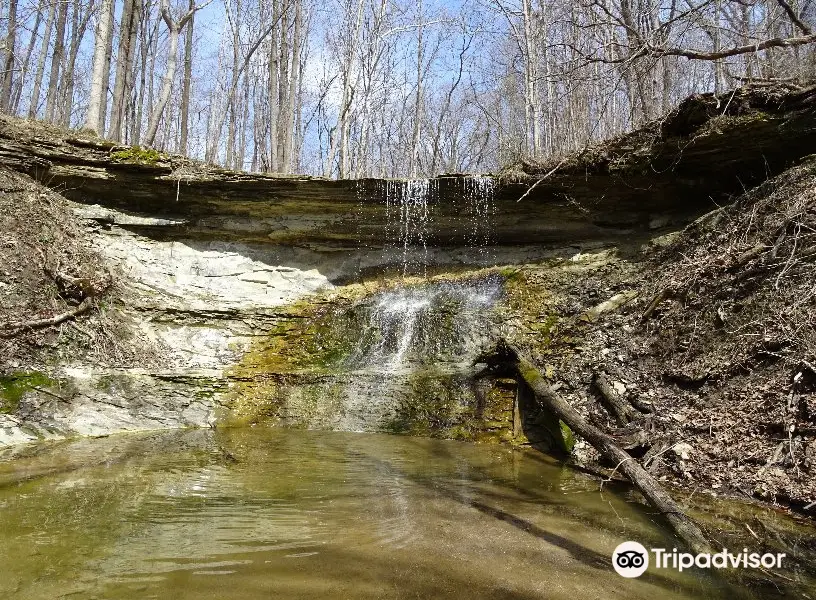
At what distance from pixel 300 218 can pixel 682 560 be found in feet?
30.2

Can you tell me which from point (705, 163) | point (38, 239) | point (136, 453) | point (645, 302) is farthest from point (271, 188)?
point (705, 163)

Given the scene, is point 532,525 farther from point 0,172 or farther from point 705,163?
point 0,172

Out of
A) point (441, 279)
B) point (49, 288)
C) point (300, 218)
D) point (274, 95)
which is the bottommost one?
point (49, 288)

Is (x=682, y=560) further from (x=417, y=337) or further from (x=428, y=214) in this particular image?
(x=428, y=214)

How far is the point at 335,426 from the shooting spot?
6.77 m

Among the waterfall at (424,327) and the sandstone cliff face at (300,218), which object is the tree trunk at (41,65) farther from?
the waterfall at (424,327)

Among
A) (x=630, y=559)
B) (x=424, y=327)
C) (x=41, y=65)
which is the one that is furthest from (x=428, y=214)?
(x=41, y=65)

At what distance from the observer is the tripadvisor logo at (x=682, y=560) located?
8.57ft

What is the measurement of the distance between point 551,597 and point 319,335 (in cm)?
707

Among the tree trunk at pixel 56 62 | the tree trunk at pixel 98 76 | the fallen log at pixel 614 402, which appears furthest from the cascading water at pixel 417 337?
the tree trunk at pixel 56 62

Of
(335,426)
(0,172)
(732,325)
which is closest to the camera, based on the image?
(732,325)

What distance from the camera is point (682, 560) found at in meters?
2.74

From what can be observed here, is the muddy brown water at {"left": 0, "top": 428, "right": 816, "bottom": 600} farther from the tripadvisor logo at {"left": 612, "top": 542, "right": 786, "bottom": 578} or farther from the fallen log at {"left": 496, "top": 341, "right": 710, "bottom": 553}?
the fallen log at {"left": 496, "top": 341, "right": 710, "bottom": 553}

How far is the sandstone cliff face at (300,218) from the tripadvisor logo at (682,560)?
3.33m
